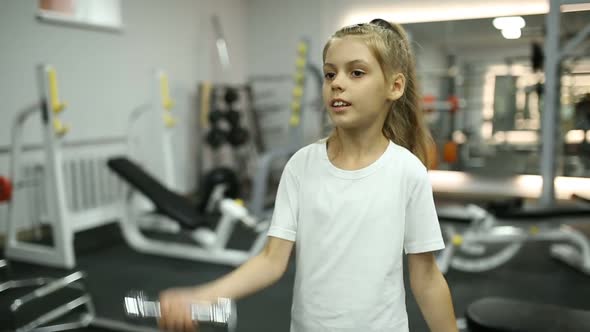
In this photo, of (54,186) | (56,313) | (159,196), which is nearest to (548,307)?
(56,313)

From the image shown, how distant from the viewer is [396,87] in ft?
2.32

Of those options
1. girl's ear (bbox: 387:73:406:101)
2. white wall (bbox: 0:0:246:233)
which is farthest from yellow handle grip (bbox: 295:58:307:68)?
girl's ear (bbox: 387:73:406:101)

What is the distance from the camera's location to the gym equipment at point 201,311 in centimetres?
58

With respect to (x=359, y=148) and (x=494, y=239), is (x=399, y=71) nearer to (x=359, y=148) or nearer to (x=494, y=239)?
(x=359, y=148)

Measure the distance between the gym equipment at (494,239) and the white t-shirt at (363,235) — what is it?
6.01 feet

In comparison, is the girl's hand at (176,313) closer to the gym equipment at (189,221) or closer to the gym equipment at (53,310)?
the gym equipment at (53,310)

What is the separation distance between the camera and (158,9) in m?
4.31

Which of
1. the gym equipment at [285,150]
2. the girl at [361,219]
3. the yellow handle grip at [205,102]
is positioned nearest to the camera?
the girl at [361,219]

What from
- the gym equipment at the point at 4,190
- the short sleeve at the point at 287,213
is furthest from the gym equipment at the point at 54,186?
the short sleeve at the point at 287,213

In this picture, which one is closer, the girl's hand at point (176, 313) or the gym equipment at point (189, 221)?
the girl's hand at point (176, 313)

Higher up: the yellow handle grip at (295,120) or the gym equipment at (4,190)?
the yellow handle grip at (295,120)

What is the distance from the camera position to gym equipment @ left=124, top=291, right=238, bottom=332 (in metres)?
0.58

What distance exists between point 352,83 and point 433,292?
35 centimetres

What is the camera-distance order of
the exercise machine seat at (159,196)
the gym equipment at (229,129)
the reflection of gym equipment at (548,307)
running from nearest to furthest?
the reflection of gym equipment at (548,307)
the exercise machine seat at (159,196)
the gym equipment at (229,129)
